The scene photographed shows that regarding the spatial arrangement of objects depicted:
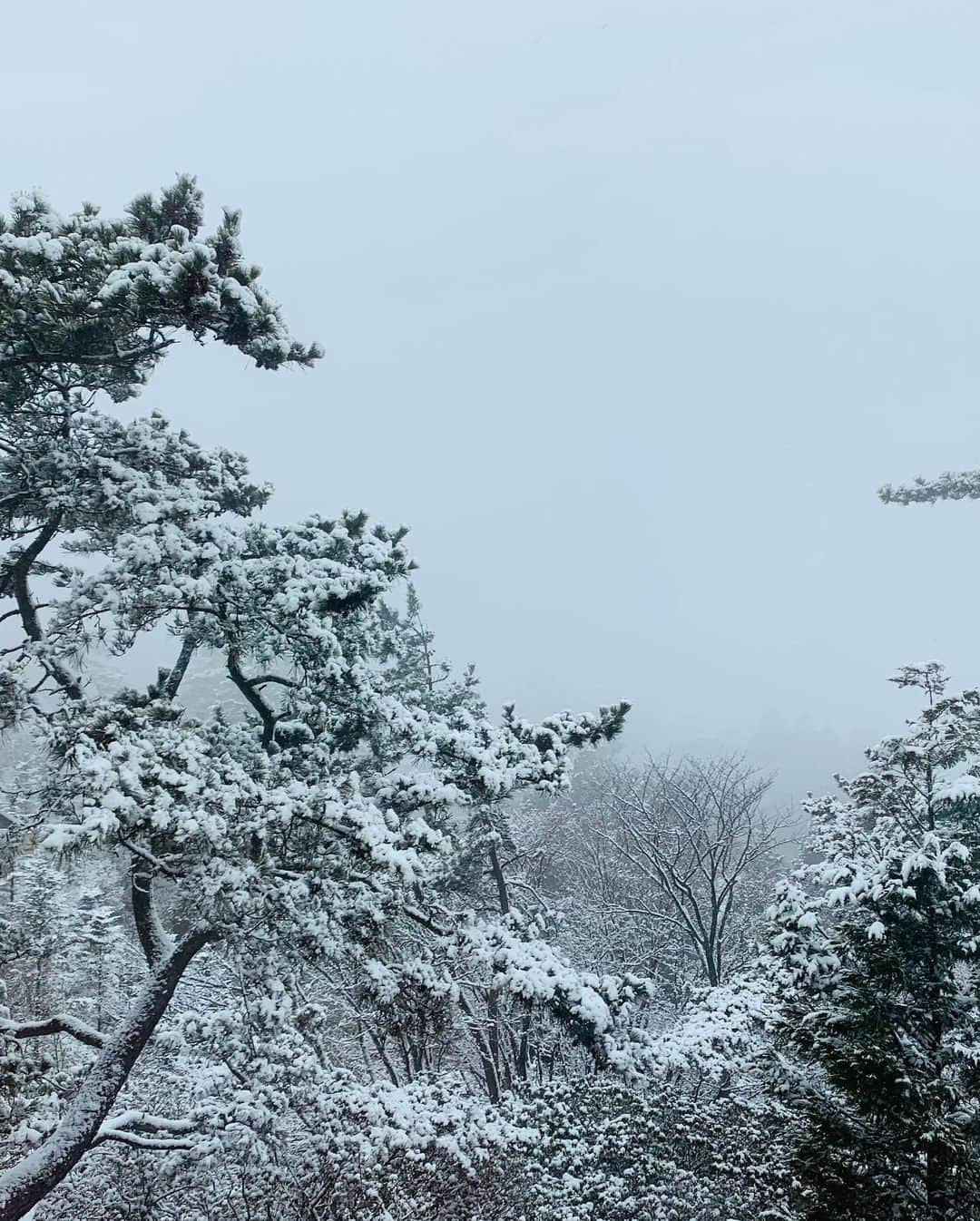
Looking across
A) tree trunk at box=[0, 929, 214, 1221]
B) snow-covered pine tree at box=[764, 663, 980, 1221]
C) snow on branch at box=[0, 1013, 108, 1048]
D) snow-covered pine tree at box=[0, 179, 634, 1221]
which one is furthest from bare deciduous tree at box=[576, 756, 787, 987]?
snow on branch at box=[0, 1013, 108, 1048]

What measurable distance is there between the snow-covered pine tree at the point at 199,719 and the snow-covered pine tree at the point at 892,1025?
2575 mm

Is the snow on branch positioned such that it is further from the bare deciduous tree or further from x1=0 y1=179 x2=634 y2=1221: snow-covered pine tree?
the bare deciduous tree

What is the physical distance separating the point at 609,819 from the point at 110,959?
1945 cm

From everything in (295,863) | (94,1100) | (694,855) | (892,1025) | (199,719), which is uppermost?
(199,719)

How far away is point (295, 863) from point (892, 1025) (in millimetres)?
6090

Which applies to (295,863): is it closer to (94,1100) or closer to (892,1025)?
(94,1100)

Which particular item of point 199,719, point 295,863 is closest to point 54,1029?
point 295,863

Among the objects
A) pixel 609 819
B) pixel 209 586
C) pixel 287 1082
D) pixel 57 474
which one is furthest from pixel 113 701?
pixel 609 819

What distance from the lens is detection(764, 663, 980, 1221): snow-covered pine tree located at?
5824 mm

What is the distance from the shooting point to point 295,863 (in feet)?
19.1

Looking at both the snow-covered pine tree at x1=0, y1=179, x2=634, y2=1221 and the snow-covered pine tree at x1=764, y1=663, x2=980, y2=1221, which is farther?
the snow-covered pine tree at x1=764, y1=663, x2=980, y2=1221

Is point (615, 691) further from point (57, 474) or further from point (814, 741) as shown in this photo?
point (57, 474)

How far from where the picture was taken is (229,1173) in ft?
24.5

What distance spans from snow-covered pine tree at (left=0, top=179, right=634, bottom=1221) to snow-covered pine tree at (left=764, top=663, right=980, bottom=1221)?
8.45ft
